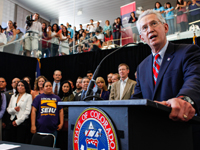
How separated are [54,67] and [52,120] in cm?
497

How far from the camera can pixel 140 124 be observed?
2.37 feet

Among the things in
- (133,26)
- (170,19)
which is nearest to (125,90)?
(170,19)

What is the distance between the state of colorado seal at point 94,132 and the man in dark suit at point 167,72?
0.86 ft

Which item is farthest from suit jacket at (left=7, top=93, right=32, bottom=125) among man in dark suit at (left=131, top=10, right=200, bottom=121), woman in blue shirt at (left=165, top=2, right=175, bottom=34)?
woman in blue shirt at (left=165, top=2, right=175, bottom=34)

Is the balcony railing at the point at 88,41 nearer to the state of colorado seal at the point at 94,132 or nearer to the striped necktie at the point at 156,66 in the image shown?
the striped necktie at the point at 156,66

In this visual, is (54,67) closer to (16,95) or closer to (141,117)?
(16,95)

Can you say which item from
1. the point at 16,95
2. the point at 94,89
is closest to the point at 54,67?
the point at 16,95

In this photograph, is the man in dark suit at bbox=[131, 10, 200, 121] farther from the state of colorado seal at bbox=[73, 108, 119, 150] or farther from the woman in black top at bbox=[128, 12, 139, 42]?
the woman in black top at bbox=[128, 12, 139, 42]

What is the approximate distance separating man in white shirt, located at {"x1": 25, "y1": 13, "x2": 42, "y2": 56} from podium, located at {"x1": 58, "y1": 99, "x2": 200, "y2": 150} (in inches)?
244

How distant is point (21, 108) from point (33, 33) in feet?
12.9

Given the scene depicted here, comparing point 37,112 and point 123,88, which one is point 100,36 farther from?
point 37,112

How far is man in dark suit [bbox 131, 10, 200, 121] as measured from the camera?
2.49 ft

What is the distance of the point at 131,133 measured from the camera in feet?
2.25

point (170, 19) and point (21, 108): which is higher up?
point (170, 19)
